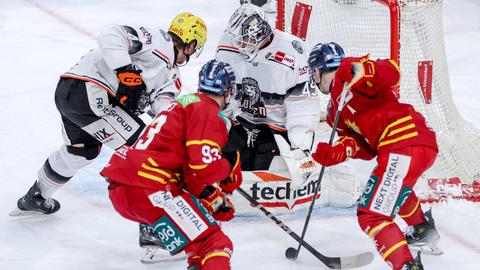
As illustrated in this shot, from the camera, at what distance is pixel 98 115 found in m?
4.02

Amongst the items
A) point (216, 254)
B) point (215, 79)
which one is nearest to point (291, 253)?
point (216, 254)

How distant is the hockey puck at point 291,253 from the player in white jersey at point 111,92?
2.99 ft

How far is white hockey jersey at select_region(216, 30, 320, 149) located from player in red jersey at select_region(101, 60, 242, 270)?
92 centimetres

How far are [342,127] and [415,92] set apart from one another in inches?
36.9

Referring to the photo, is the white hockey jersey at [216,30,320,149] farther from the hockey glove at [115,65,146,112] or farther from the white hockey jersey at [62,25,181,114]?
the hockey glove at [115,65,146,112]

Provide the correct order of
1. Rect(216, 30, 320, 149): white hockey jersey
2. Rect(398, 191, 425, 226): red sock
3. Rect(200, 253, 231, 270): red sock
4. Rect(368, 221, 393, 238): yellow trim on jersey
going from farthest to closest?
Rect(216, 30, 320, 149): white hockey jersey < Rect(398, 191, 425, 226): red sock < Rect(368, 221, 393, 238): yellow trim on jersey < Rect(200, 253, 231, 270): red sock

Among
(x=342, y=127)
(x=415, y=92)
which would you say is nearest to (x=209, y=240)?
(x=342, y=127)

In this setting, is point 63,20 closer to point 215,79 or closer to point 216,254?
point 215,79

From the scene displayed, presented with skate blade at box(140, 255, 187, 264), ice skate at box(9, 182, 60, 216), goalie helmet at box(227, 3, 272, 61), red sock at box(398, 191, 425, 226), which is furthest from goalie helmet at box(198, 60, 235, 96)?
ice skate at box(9, 182, 60, 216)

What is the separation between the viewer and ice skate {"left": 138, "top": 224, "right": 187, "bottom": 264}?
361cm

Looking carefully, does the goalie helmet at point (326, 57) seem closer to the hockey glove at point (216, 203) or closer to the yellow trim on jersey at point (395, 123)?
the yellow trim on jersey at point (395, 123)

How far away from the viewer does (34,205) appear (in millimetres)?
4176

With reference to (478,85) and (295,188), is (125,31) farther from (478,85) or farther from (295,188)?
(478,85)

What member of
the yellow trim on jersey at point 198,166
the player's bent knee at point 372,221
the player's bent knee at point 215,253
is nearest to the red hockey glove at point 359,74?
the player's bent knee at point 372,221
